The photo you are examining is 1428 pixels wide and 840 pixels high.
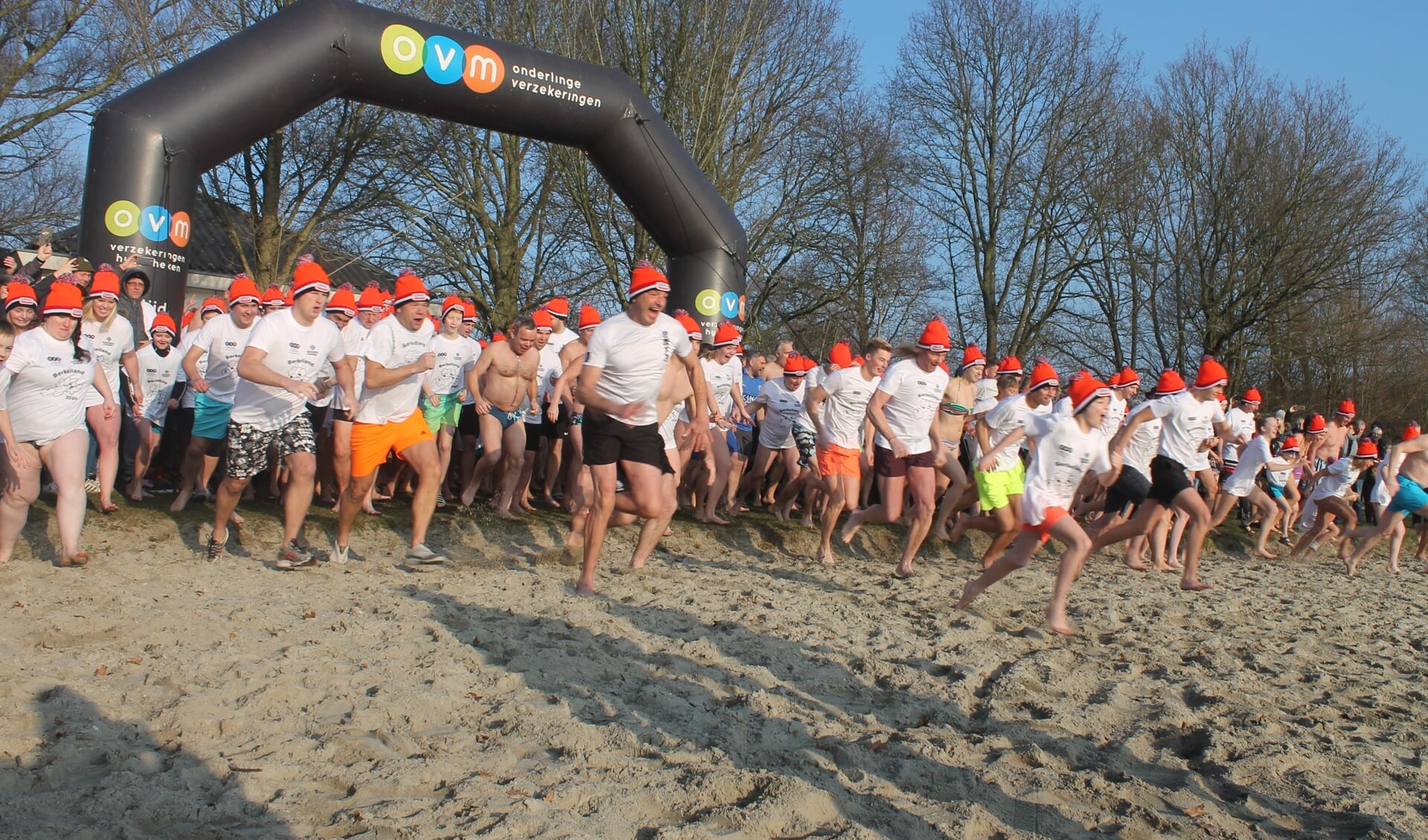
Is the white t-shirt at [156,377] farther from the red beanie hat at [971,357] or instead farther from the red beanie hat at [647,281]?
the red beanie hat at [971,357]

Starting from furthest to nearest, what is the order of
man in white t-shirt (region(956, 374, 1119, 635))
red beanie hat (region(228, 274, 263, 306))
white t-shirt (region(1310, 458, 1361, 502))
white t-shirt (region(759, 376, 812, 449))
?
white t-shirt (region(1310, 458, 1361, 502)) → white t-shirt (region(759, 376, 812, 449)) → red beanie hat (region(228, 274, 263, 306)) → man in white t-shirt (region(956, 374, 1119, 635))

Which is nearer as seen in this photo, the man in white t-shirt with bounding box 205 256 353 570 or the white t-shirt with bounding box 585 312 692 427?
the white t-shirt with bounding box 585 312 692 427

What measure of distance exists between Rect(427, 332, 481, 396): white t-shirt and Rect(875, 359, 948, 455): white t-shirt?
3722mm

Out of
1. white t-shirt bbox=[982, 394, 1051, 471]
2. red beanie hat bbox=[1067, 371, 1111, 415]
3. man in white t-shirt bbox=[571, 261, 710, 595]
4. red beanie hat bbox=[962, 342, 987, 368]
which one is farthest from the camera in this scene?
red beanie hat bbox=[962, 342, 987, 368]

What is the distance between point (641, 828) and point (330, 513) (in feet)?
21.5

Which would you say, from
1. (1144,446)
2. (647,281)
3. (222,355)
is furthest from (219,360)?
(1144,446)

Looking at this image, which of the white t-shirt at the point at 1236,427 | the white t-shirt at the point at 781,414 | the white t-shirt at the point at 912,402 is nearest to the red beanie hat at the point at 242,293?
the white t-shirt at the point at 912,402

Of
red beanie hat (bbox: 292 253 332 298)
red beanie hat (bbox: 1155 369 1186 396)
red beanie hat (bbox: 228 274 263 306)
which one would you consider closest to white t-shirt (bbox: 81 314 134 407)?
red beanie hat (bbox: 228 274 263 306)

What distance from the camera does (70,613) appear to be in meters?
5.58

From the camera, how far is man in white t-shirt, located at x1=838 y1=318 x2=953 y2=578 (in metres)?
8.95

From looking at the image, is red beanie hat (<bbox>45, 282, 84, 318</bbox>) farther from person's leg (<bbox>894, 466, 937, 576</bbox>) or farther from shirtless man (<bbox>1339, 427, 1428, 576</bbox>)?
shirtless man (<bbox>1339, 427, 1428, 576</bbox>)

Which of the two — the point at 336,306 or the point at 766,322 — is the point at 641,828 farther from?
the point at 766,322

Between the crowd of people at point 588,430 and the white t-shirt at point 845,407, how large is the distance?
0.06 feet

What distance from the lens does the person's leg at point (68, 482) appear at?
6758mm
